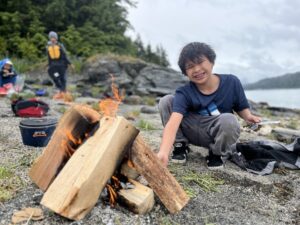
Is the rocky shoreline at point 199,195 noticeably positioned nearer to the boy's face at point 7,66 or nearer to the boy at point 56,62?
the boy's face at point 7,66

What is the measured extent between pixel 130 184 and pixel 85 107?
2.30ft

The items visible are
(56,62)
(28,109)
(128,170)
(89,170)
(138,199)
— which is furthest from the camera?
(56,62)

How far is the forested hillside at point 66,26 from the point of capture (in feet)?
68.1

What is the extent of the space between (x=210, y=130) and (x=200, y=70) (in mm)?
645

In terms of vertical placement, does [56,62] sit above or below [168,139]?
below

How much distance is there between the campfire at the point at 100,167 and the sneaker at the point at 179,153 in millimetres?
1051

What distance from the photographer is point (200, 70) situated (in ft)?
11.6

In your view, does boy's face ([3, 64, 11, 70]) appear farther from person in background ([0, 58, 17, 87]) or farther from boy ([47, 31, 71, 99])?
boy ([47, 31, 71, 99])

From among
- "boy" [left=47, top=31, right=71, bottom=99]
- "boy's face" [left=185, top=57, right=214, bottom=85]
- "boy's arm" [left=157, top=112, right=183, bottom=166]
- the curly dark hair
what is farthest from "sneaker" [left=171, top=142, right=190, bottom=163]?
"boy" [left=47, top=31, right=71, bottom=99]

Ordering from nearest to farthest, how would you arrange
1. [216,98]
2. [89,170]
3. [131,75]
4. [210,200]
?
[89,170] < [210,200] < [216,98] < [131,75]

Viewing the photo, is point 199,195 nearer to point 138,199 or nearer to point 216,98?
point 138,199

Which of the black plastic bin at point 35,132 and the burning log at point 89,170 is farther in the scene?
the black plastic bin at point 35,132

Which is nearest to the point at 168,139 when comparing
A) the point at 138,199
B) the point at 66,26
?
the point at 138,199

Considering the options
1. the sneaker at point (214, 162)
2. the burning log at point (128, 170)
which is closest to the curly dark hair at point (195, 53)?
the sneaker at point (214, 162)
